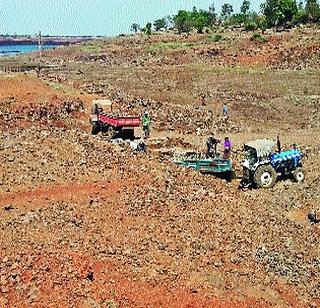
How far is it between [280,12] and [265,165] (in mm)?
85332

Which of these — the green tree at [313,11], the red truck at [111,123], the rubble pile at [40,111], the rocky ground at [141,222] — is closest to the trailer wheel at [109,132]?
the red truck at [111,123]

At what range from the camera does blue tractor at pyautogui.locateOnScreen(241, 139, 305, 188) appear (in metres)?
22.5

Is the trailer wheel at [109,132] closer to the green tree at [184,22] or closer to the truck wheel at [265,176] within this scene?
the truck wheel at [265,176]

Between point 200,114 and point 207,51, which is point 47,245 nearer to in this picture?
point 200,114

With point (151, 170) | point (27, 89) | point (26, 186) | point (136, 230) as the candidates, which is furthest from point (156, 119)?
point (136, 230)

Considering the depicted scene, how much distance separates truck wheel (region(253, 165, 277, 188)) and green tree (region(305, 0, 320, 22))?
288 feet

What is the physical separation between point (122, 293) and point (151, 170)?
860cm

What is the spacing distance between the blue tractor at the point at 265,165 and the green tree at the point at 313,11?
86.9 meters

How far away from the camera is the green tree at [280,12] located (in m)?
102

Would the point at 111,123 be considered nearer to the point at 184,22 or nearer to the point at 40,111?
the point at 40,111

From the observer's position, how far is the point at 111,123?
97.3 feet

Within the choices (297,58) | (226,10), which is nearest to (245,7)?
(226,10)

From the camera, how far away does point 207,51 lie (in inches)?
3083

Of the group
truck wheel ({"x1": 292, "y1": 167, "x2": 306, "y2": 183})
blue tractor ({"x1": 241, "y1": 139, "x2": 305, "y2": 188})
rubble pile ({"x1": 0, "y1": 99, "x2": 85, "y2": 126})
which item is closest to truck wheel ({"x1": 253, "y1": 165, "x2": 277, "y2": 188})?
blue tractor ({"x1": 241, "y1": 139, "x2": 305, "y2": 188})
